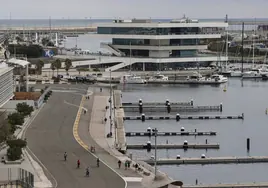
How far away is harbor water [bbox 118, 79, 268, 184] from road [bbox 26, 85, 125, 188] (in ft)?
14.4

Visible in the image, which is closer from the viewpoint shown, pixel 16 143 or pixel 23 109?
pixel 16 143

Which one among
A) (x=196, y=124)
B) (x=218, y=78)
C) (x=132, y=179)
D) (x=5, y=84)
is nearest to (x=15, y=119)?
(x=5, y=84)

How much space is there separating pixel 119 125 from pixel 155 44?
45513 millimetres

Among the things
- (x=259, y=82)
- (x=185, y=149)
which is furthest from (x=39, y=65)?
(x=185, y=149)

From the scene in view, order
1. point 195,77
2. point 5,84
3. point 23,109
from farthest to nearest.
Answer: point 195,77, point 5,84, point 23,109

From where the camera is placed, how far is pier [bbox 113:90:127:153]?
4244cm

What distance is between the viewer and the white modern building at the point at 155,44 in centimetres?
9494

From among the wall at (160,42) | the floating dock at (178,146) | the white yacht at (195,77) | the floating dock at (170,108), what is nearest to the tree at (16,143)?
the floating dock at (178,146)

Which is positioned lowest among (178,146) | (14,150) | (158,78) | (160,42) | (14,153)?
(178,146)

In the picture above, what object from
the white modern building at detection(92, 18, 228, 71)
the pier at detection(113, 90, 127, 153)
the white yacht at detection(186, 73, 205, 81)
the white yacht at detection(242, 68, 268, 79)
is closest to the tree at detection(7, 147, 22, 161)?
the pier at detection(113, 90, 127, 153)

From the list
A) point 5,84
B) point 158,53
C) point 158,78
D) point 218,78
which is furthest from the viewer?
point 158,53

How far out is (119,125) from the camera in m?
51.3

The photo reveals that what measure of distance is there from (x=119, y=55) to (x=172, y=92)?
21555mm

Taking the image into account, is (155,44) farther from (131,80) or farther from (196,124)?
(196,124)
